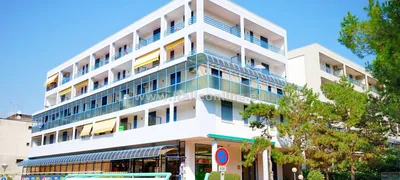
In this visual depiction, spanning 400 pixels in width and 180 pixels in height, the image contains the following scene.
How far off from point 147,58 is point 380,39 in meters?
21.1

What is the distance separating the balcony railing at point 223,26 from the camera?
89.3 feet

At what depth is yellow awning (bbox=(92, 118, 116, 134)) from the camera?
31078 millimetres

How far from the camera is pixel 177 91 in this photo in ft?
84.8

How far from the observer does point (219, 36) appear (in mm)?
27266

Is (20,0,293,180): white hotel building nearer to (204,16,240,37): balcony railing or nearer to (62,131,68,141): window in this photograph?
(204,16,240,37): balcony railing

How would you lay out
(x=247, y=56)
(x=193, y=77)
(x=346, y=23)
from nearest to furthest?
1. (x=346, y=23)
2. (x=193, y=77)
3. (x=247, y=56)

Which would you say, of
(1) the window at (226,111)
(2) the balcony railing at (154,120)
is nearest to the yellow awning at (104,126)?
(2) the balcony railing at (154,120)

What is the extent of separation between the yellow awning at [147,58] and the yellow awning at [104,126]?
17.0ft

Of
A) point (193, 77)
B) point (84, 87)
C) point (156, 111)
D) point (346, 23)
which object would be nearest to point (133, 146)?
point (156, 111)

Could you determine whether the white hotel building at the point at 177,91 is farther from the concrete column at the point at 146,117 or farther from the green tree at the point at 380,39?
the green tree at the point at 380,39

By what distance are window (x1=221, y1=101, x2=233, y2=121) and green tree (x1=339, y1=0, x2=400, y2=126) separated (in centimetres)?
1274

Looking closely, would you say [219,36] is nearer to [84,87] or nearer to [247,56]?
[247,56]

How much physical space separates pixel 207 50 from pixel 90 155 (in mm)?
14293

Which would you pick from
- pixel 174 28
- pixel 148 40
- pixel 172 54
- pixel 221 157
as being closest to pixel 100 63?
pixel 148 40
